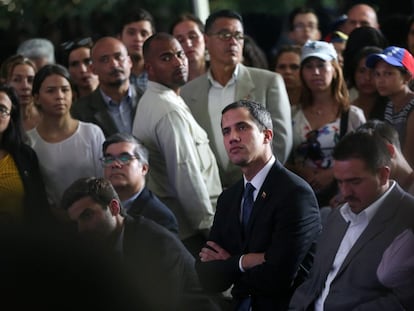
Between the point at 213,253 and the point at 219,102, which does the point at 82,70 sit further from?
the point at 213,253

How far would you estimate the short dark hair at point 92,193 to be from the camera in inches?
184

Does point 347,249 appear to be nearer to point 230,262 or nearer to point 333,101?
point 230,262

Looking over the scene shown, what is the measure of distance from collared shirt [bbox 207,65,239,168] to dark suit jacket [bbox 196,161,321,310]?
1.57 meters

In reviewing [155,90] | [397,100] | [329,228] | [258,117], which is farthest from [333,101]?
[329,228]

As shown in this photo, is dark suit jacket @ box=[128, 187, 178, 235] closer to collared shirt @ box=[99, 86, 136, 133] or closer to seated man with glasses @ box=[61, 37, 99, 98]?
collared shirt @ box=[99, 86, 136, 133]

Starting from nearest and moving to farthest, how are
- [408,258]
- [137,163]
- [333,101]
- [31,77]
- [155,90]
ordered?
[408,258] → [137,163] → [155,90] → [333,101] → [31,77]

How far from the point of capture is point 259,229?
429 centimetres

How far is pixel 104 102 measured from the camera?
20.8ft

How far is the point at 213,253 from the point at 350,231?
737mm

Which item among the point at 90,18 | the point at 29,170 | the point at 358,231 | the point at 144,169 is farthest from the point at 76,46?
the point at 358,231

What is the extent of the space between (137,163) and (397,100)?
70.0 inches


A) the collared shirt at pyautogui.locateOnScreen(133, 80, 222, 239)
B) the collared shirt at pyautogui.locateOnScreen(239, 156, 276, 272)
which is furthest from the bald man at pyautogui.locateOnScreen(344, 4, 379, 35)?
the collared shirt at pyautogui.locateOnScreen(239, 156, 276, 272)

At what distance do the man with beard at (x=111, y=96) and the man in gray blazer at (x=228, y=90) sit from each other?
436mm

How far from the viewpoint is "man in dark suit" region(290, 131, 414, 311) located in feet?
12.8
